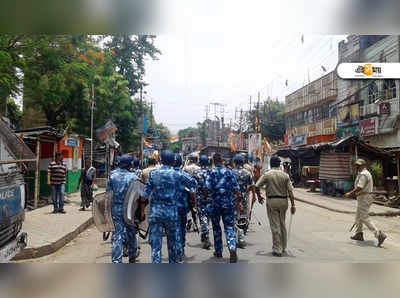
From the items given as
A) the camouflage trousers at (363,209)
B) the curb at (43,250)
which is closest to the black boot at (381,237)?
the camouflage trousers at (363,209)

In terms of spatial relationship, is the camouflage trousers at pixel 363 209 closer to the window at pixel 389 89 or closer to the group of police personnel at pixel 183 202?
the group of police personnel at pixel 183 202

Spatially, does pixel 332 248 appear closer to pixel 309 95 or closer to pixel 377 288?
pixel 377 288

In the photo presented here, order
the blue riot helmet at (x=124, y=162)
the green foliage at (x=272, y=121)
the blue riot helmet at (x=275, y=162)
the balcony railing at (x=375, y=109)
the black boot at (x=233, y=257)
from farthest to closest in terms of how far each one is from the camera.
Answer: the green foliage at (x=272, y=121) → the balcony railing at (x=375, y=109) → the blue riot helmet at (x=275, y=162) → the black boot at (x=233, y=257) → the blue riot helmet at (x=124, y=162)

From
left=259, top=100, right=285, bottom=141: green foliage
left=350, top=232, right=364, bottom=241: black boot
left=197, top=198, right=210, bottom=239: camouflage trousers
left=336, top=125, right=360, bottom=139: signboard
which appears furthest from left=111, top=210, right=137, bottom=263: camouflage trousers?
left=259, top=100, right=285, bottom=141: green foliage

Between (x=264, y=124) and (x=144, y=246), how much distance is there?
4054 centimetres

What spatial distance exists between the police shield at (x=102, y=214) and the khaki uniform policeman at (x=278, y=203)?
8.94ft

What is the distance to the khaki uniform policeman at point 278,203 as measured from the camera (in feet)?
19.9

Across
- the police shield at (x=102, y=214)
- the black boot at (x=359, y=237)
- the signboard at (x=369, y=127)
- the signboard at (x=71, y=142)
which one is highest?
the signboard at (x=369, y=127)

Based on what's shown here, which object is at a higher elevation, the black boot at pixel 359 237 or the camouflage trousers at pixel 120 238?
the camouflage trousers at pixel 120 238

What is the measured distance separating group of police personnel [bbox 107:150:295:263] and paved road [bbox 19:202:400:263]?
11.7 inches

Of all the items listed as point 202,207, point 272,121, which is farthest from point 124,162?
point 272,121

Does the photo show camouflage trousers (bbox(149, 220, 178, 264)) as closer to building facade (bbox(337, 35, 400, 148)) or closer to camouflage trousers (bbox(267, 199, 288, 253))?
camouflage trousers (bbox(267, 199, 288, 253))

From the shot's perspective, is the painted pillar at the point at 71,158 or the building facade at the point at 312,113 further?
the building facade at the point at 312,113
